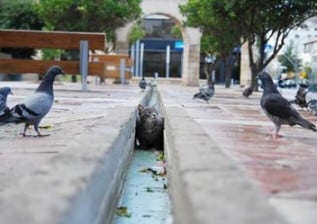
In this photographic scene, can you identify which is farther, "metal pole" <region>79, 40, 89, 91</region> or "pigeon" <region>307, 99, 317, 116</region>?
"metal pole" <region>79, 40, 89, 91</region>

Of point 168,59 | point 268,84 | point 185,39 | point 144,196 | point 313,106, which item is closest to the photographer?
point 144,196

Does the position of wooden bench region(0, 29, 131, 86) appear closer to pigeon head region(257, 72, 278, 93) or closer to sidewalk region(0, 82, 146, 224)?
pigeon head region(257, 72, 278, 93)

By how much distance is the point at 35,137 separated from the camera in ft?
21.7

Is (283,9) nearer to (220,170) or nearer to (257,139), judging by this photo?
(257,139)

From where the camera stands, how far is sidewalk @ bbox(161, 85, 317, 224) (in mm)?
2447

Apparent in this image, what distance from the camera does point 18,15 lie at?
131 ft

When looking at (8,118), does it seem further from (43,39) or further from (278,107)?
(43,39)

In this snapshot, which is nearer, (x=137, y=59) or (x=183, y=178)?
(x=183, y=178)

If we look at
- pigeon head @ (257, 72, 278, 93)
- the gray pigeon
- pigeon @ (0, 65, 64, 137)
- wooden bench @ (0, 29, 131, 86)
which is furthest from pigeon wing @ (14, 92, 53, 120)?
wooden bench @ (0, 29, 131, 86)

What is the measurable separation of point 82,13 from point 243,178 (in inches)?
1294

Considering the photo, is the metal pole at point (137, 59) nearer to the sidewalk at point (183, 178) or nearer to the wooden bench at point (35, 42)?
the wooden bench at point (35, 42)

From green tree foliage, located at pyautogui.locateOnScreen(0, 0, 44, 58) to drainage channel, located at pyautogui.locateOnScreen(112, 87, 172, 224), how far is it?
3364 cm

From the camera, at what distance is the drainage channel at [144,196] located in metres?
4.45

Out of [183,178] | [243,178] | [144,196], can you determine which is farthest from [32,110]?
[243,178]
